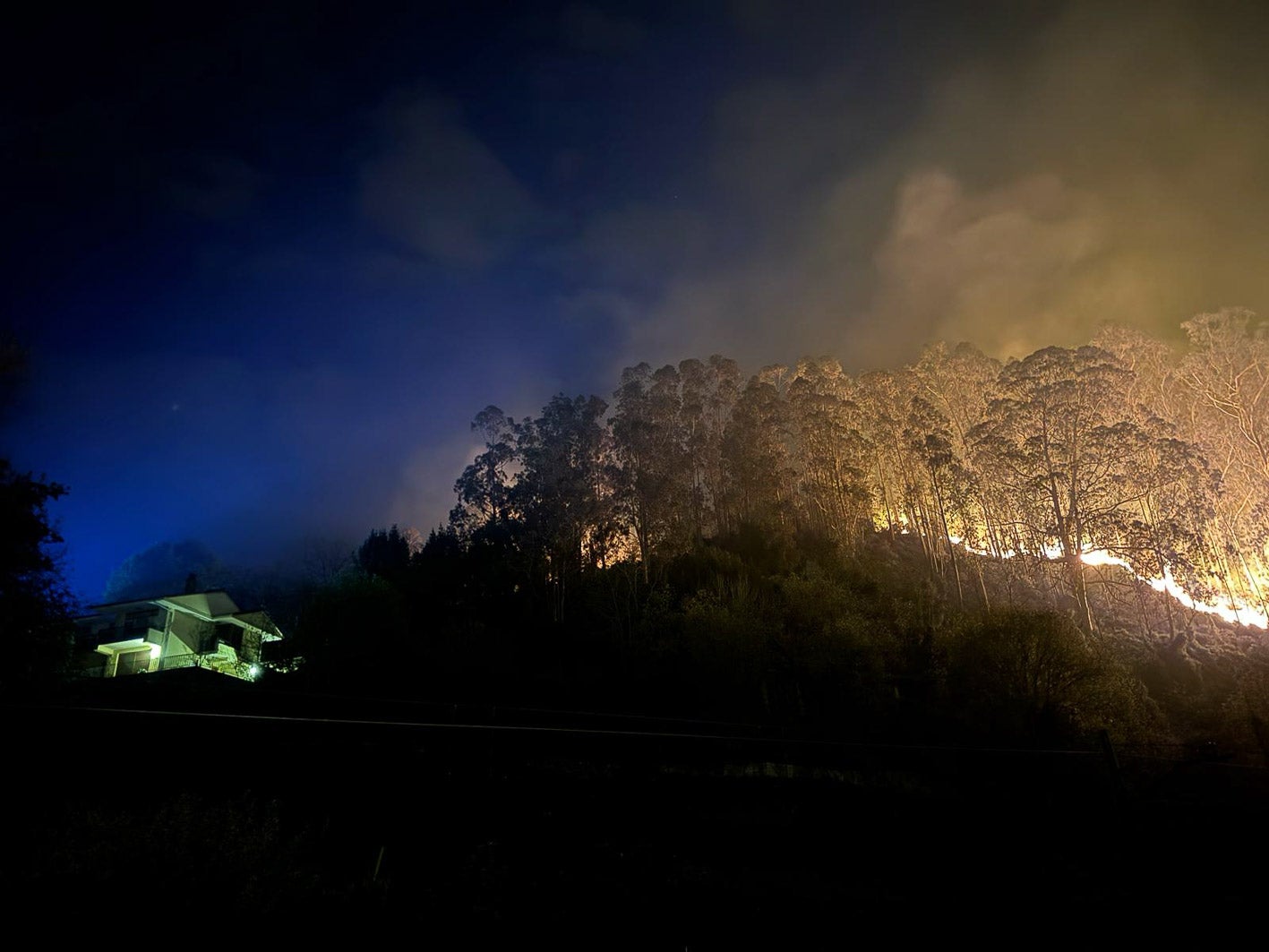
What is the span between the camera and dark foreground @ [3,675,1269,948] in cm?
848

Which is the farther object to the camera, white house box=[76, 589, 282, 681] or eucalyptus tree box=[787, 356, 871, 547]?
eucalyptus tree box=[787, 356, 871, 547]

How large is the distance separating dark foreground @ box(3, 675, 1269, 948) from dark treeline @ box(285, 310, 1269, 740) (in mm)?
4173

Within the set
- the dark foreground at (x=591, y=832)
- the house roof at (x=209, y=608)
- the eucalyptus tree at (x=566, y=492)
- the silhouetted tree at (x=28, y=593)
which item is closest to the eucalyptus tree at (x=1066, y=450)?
the dark foreground at (x=591, y=832)

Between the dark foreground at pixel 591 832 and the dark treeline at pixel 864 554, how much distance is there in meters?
4.17

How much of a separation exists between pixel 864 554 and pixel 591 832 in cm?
3008

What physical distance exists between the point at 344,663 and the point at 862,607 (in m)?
22.7

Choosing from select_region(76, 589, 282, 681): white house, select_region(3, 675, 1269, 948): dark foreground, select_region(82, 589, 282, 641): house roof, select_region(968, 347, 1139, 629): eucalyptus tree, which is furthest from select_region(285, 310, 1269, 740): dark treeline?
select_region(76, 589, 282, 681): white house

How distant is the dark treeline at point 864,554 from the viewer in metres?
22.5

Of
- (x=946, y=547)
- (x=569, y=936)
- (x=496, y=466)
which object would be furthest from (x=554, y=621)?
(x=946, y=547)

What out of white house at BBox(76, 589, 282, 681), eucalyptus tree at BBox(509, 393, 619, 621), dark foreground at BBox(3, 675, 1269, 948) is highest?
eucalyptus tree at BBox(509, 393, 619, 621)

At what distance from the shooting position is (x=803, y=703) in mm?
22469

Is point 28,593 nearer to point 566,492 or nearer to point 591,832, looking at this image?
point 591,832

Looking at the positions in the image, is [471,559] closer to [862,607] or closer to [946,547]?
[862,607]

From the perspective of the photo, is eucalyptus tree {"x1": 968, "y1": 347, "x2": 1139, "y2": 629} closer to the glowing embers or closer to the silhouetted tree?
the glowing embers
